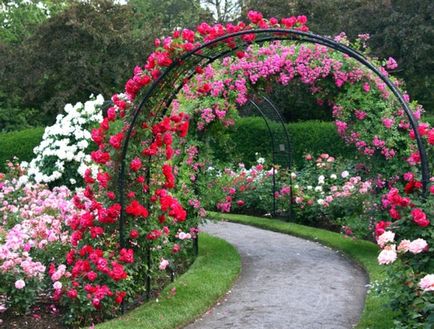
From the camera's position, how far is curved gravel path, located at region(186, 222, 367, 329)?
5617 millimetres

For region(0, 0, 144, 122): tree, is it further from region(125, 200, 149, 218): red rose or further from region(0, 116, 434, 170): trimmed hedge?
region(125, 200, 149, 218): red rose

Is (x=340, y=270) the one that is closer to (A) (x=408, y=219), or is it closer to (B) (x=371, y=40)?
(A) (x=408, y=219)

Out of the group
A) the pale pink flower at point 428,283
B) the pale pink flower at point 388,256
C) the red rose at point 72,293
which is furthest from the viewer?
the red rose at point 72,293

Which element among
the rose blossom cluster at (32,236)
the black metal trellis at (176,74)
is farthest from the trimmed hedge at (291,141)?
the black metal trellis at (176,74)

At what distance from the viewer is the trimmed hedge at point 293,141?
15008 mm

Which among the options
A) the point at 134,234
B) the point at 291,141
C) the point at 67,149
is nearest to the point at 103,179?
the point at 134,234

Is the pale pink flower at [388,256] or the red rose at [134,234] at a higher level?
the pale pink flower at [388,256]

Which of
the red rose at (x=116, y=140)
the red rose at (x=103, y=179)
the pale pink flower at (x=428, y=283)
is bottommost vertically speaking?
the pale pink flower at (x=428, y=283)

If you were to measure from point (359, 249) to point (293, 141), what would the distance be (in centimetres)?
703

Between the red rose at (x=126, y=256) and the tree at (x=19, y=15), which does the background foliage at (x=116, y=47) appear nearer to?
the tree at (x=19, y=15)

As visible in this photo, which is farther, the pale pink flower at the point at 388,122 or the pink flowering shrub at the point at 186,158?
the pale pink flower at the point at 388,122

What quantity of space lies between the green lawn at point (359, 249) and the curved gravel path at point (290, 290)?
13 cm

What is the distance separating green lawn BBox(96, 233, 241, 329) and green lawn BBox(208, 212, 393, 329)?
48.2 inches

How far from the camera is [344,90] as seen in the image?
25.6ft
